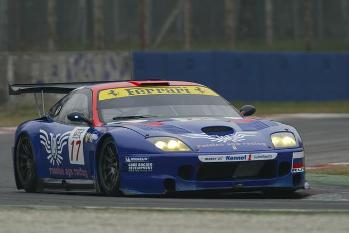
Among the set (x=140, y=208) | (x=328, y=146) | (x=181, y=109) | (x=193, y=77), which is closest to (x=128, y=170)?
(x=181, y=109)

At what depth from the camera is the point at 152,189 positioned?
36.0ft

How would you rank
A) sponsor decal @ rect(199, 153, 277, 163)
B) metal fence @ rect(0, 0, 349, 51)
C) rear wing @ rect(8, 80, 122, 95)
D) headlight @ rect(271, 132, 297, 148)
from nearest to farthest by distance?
sponsor decal @ rect(199, 153, 277, 163) → headlight @ rect(271, 132, 297, 148) → rear wing @ rect(8, 80, 122, 95) → metal fence @ rect(0, 0, 349, 51)

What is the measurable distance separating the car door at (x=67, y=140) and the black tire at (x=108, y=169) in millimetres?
326

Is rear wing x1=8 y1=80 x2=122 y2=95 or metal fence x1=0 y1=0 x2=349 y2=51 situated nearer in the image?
rear wing x1=8 y1=80 x2=122 y2=95

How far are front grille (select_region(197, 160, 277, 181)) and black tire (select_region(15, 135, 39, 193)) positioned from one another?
2703 mm

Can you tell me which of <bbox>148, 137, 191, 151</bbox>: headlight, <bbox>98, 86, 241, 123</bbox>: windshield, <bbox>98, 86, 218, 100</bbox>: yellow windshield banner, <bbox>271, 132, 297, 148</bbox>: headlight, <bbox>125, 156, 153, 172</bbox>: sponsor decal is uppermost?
<bbox>98, 86, 218, 100</bbox>: yellow windshield banner

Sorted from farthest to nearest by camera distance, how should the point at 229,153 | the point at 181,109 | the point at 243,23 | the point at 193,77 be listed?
the point at 243,23 < the point at 193,77 < the point at 181,109 < the point at 229,153

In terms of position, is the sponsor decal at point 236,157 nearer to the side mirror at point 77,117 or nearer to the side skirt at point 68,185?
the side skirt at point 68,185

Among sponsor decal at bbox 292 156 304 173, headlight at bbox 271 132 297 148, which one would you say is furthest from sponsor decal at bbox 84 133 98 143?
sponsor decal at bbox 292 156 304 173

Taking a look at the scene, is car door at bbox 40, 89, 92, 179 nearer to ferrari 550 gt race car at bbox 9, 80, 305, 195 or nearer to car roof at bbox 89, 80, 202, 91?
ferrari 550 gt race car at bbox 9, 80, 305, 195

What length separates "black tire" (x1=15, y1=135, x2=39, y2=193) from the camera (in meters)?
13.1

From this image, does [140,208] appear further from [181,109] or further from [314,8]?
[314,8]

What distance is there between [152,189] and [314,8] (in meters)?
39.4

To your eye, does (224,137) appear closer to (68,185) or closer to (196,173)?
(196,173)
